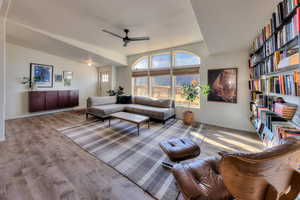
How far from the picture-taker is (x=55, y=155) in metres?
2.06

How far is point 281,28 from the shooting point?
152cm

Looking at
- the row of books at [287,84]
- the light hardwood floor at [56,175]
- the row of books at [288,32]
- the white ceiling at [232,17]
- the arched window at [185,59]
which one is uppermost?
the arched window at [185,59]

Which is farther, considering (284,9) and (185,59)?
(185,59)

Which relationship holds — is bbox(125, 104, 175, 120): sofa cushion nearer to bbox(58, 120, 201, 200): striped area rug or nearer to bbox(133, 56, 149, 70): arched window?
bbox(58, 120, 201, 200): striped area rug

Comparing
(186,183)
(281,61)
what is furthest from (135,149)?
(281,61)

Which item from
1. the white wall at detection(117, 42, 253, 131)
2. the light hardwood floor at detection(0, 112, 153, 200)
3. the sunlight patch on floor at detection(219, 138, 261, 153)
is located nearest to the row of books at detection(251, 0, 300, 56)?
the white wall at detection(117, 42, 253, 131)

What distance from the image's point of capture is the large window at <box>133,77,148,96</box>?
18.2ft

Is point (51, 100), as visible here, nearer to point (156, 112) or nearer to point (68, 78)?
point (68, 78)

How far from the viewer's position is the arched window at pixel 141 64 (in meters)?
5.41

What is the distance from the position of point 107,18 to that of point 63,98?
14.6 ft

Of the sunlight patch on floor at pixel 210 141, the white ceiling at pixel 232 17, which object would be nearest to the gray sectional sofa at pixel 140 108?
the sunlight patch on floor at pixel 210 141

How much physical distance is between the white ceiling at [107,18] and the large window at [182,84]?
124 cm

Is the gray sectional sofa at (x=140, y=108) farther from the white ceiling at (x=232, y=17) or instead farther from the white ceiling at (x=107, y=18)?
the white ceiling at (x=232, y=17)

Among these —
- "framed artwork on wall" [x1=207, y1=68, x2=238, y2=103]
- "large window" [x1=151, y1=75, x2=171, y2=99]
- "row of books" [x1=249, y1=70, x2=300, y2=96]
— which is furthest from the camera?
"large window" [x1=151, y1=75, x2=171, y2=99]
